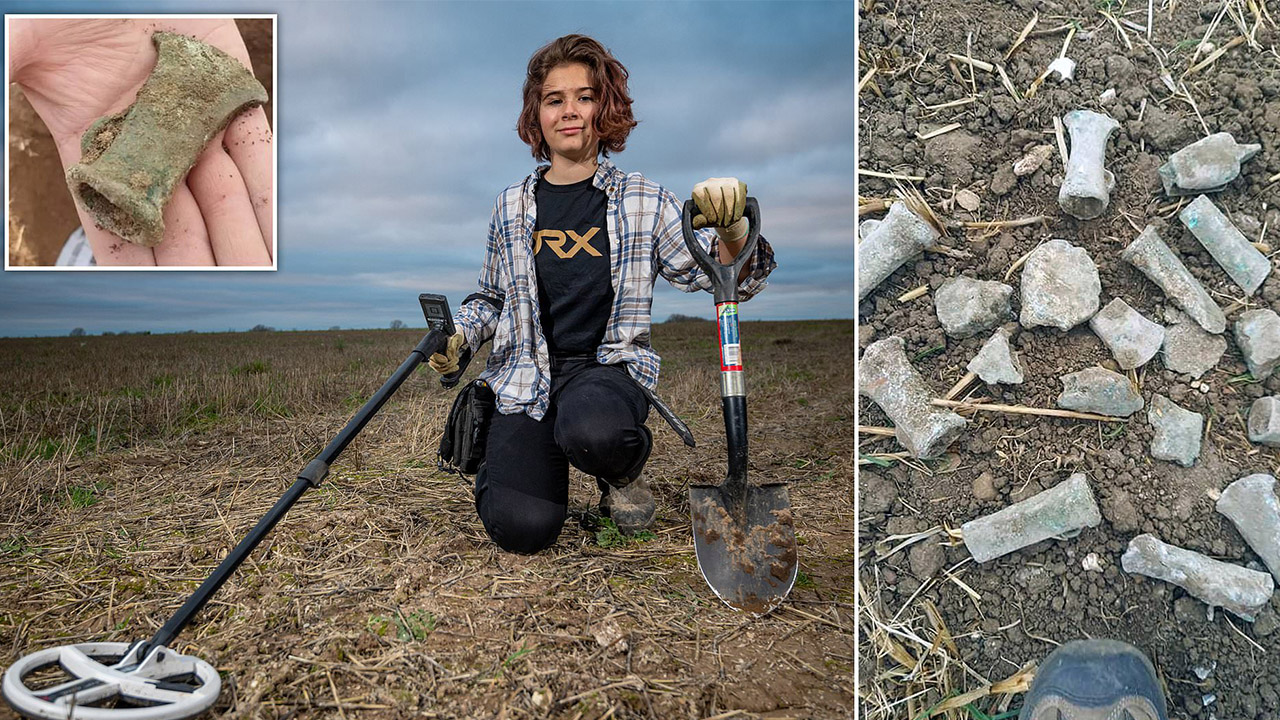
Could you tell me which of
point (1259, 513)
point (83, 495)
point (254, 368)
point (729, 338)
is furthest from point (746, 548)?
point (254, 368)

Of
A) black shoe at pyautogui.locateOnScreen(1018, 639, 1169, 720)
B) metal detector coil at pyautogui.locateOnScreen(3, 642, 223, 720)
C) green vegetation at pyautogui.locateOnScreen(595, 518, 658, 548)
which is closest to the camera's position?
black shoe at pyautogui.locateOnScreen(1018, 639, 1169, 720)

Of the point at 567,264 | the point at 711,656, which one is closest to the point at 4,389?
the point at 567,264

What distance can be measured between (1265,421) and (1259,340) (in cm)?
15

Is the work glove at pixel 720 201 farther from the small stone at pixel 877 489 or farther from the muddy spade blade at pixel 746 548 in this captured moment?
the small stone at pixel 877 489

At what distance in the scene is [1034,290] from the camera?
153 centimetres

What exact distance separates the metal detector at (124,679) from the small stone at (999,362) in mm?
1901

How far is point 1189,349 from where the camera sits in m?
1.53

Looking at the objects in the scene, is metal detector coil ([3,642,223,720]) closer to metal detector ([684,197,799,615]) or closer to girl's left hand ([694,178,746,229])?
metal detector ([684,197,799,615])

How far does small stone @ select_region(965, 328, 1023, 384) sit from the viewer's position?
153 cm

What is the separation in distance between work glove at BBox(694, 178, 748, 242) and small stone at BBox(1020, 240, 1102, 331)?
108 centimetres

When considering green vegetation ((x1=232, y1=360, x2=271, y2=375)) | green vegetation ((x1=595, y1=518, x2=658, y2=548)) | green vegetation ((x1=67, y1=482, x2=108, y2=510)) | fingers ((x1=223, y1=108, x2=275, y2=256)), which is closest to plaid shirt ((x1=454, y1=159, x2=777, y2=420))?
green vegetation ((x1=595, y1=518, x2=658, y2=548))

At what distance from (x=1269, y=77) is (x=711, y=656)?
71.6 inches

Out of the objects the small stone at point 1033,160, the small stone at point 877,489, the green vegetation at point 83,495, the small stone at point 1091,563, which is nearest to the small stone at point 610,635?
the small stone at point 877,489

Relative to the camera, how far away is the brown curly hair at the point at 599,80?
2.91 m
